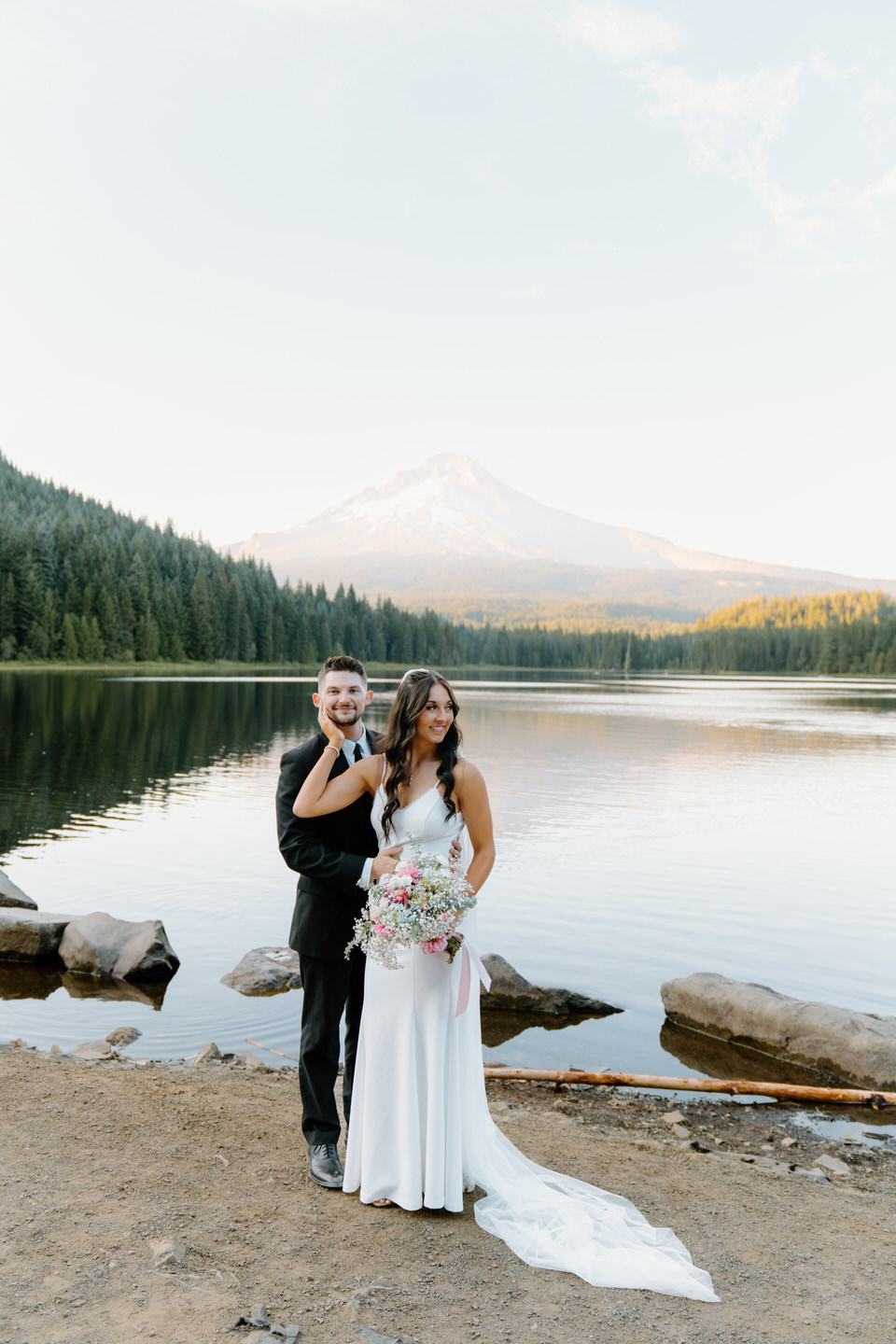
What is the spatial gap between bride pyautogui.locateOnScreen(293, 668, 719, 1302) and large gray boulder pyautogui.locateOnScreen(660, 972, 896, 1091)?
5181mm

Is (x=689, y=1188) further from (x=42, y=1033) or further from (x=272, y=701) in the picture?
(x=272, y=701)

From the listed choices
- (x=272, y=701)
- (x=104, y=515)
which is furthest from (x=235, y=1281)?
(x=104, y=515)

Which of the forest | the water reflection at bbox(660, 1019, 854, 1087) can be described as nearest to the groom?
the water reflection at bbox(660, 1019, 854, 1087)

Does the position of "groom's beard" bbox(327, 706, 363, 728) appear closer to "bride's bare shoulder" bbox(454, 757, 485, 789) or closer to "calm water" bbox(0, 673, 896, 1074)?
"bride's bare shoulder" bbox(454, 757, 485, 789)

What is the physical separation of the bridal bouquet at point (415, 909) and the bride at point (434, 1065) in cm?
17

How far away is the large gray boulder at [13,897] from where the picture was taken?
1467cm

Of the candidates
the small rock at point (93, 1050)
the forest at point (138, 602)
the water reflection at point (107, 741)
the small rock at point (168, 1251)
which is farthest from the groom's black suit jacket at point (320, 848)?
the forest at point (138, 602)

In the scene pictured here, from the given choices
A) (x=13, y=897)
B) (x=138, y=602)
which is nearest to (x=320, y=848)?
(x=13, y=897)

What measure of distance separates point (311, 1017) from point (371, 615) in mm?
193301

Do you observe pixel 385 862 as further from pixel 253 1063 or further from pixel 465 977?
pixel 253 1063

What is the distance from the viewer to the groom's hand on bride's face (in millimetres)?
5934

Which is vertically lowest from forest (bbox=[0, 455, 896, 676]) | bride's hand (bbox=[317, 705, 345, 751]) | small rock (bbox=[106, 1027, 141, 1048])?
small rock (bbox=[106, 1027, 141, 1048])

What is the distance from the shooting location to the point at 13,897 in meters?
14.7

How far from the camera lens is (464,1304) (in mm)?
4879
